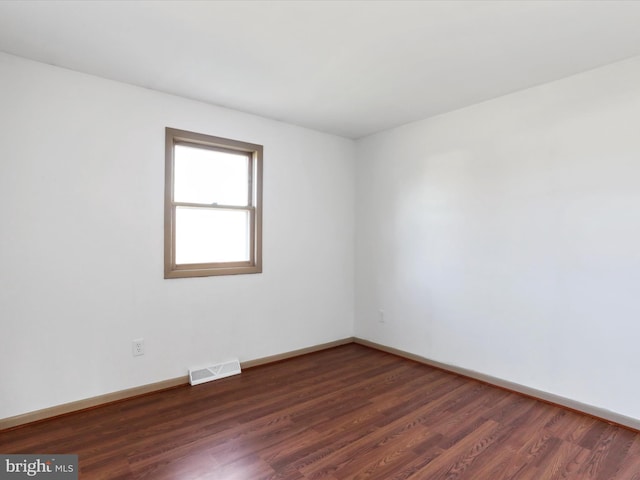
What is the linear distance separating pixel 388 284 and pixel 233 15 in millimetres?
2918

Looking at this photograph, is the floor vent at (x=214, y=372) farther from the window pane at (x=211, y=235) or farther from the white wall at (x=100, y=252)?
the window pane at (x=211, y=235)

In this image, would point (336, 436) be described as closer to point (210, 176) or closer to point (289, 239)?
point (289, 239)

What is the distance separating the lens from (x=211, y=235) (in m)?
3.31

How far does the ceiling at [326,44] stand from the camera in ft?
6.12

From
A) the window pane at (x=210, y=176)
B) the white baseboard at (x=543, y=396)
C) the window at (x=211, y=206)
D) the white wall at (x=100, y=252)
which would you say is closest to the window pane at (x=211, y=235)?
the window at (x=211, y=206)

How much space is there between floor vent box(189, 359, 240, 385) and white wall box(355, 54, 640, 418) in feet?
5.58

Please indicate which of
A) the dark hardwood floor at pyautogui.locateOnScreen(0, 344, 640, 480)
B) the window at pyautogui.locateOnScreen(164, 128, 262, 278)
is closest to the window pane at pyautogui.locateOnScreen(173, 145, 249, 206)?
the window at pyautogui.locateOnScreen(164, 128, 262, 278)

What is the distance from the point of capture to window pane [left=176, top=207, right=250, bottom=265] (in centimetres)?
313

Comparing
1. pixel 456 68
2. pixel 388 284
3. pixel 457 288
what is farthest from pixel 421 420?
pixel 456 68

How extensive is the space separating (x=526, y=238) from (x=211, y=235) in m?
2.74

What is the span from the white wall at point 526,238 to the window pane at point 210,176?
1593 mm

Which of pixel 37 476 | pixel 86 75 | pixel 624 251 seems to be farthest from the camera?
pixel 86 75

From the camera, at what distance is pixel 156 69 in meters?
2.51

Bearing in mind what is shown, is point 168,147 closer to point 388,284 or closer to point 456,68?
point 456,68
